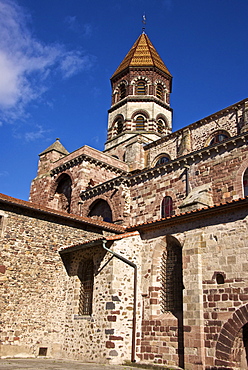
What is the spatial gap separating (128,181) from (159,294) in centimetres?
985

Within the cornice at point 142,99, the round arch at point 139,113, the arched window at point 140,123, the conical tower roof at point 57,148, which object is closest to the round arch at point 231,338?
the conical tower roof at point 57,148

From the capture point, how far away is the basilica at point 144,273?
393 inches

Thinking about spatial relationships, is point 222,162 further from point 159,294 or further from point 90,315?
point 90,315

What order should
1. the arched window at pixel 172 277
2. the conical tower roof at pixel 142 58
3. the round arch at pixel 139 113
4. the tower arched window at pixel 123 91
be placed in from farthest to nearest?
the conical tower roof at pixel 142 58 < the tower arched window at pixel 123 91 < the round arch at pixel 139 113 < the arched window at pixel 172 277

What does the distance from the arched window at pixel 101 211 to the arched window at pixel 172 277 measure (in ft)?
30.4

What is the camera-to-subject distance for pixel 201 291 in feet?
34.1

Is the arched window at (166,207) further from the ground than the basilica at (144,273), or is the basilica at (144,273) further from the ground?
the arched window at (166,207)

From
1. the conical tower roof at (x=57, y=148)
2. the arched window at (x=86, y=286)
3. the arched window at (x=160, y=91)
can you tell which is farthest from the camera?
the arched window at (x=160, y=91)

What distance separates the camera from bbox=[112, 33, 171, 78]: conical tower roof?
110 feet

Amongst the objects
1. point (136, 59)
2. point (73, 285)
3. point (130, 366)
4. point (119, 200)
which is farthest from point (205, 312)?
point (136, 59)

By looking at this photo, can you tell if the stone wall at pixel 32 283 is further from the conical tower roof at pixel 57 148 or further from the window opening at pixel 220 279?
the conical tower roof at pixel 57 148

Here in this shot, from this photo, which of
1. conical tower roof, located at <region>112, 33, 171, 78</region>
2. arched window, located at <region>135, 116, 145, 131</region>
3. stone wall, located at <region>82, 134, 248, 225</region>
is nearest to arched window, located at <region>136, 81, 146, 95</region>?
conical tower roof, located at <region>112, 33, 171, 78</region>

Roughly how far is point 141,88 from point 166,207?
16.9 meters

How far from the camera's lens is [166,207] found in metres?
18.7
